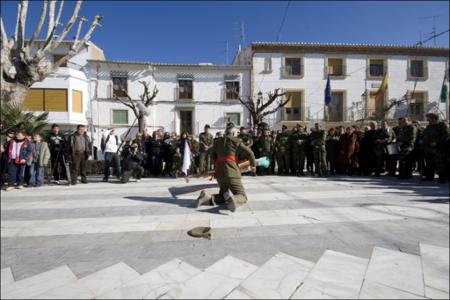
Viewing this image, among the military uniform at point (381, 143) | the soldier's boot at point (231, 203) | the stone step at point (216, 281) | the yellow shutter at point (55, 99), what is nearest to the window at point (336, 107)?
the military uniform at point (381, 143)

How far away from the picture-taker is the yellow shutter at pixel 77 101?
2709 cm

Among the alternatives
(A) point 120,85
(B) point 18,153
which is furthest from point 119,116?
(B) point 18,153

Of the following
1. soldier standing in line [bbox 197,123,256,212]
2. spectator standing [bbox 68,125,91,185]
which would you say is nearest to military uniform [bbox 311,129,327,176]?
soldier standing in line [bbox 197,123,256,212]

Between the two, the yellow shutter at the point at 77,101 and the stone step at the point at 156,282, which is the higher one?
the yellow shutter at the point at 77,101

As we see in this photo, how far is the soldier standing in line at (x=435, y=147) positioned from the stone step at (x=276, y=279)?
23.2 ft

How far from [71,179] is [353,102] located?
28191 mm

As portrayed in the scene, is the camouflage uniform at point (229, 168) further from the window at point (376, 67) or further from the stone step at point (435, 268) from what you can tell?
the window at point (376, 67)

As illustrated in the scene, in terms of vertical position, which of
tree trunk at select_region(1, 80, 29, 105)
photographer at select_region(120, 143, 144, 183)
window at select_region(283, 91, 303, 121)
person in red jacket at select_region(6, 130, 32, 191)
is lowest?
photographer at select_region(120, 143, 144, 183)

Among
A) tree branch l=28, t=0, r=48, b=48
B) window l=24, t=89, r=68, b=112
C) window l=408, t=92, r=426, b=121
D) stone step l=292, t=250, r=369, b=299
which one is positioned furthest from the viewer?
window l=408, t=92, r=426, b=121

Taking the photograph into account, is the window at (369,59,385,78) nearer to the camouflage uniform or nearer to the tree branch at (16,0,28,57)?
the tree branch at (16,0,28,57)

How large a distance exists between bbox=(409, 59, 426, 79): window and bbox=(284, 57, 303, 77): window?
36.9ft

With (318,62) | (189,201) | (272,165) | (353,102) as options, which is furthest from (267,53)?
(189,201)

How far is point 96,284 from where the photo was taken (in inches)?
110

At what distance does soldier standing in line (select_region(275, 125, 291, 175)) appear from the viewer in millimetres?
10688
